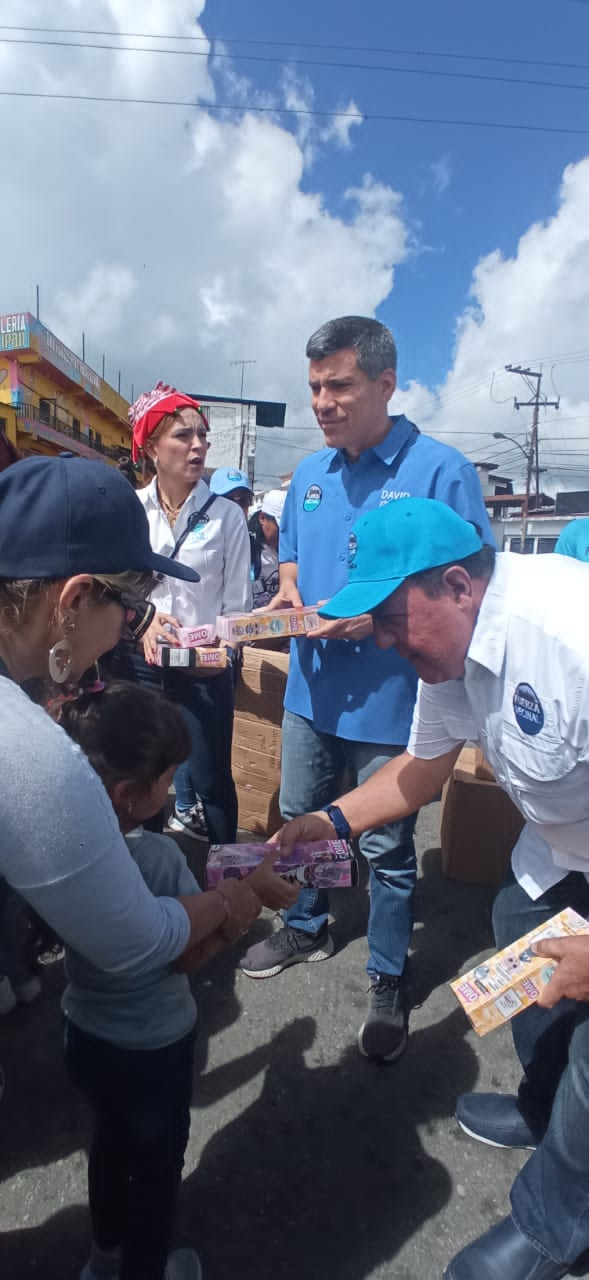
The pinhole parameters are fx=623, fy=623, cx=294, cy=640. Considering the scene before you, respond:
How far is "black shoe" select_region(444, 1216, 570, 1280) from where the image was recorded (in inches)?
56.9

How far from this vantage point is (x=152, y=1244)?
135cm

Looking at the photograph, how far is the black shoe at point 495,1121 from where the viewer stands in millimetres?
1865

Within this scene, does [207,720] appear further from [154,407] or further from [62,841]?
[62,841]

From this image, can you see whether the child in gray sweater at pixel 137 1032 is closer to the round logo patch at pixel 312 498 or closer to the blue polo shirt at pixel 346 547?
the blue polo shirt at pixel 346 547

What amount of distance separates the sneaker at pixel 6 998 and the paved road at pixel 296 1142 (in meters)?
0.06

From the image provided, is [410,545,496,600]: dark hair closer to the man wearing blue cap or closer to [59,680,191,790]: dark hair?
the man wearing blue cap

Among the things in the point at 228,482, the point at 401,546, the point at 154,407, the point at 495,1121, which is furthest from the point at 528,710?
the point at 228,482

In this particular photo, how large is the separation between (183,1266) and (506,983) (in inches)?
42.0

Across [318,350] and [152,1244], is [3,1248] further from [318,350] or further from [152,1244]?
[318,350]

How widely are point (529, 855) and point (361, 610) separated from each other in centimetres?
90

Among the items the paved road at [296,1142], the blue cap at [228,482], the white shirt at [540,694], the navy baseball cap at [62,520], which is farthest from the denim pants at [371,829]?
the blue cap at [228,482]

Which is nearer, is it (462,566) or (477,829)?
(462,566)

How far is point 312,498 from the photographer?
2373 millimetres

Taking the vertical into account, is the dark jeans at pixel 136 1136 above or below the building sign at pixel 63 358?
below
